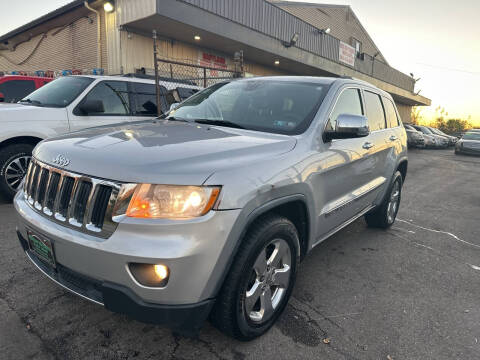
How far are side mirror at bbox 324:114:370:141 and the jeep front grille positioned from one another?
1687 millimetres

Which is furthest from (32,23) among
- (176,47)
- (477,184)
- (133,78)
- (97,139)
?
(477,184)

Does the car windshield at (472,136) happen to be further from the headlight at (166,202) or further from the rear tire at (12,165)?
the headlight at (166,202)

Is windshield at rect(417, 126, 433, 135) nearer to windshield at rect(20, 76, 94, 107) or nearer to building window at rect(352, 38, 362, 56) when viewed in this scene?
building window at rect(352, 38, 362, 56)

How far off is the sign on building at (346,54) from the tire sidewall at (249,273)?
18.8m

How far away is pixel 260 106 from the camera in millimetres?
2945

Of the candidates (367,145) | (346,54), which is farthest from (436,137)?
(367,145)

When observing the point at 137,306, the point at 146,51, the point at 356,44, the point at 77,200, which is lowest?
the point at 137,306

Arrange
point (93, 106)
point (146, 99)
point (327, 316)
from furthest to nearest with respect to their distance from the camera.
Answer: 1. point (146, 99)
2. point (93, 106)
3. point (327, 316)

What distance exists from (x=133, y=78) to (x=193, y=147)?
173 inches

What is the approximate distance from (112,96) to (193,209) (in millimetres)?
4472

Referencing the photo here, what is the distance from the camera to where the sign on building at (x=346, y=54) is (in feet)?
62.1

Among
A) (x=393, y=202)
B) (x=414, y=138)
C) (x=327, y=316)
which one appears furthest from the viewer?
(x=414, y=138)

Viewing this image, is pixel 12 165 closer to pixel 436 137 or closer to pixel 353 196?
pixel 353 196

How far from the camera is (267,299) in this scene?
7.24ft
